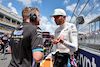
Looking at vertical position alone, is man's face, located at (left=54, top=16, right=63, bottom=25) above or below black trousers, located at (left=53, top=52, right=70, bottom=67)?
above

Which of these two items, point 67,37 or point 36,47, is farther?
point 67,37

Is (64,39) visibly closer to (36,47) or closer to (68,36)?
(68,36)

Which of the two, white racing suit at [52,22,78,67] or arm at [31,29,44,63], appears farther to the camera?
white racing suit at [52,22,78,67]

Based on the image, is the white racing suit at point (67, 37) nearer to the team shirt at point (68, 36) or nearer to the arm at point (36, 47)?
the team shirt at point (68, 36)

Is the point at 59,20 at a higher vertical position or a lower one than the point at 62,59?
higher

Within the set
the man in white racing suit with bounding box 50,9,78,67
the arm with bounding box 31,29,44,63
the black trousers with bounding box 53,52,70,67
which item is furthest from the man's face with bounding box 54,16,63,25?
the arm with bounding box 31,29,44,63

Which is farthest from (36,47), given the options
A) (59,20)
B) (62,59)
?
(59,20)

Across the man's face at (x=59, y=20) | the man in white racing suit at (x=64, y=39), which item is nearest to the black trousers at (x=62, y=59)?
the man in white racing suit at (x=64, y=39)

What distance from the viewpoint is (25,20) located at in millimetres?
1323

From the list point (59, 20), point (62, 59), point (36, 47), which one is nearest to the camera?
point (36, 47)

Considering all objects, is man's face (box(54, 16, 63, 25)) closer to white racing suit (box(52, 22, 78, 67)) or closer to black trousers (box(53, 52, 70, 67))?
white racing suit (box(52, 22, 78, 67))

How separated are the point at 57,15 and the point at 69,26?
0.31m

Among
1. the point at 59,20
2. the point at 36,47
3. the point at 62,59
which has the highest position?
the point at 59,20

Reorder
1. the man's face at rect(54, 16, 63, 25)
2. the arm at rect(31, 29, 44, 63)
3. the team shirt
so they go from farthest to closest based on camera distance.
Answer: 1. the man's face at rect(54, 16, 63, 25)
2. the team shirt
3. the arm at rect(31, 29, 44, 63)
